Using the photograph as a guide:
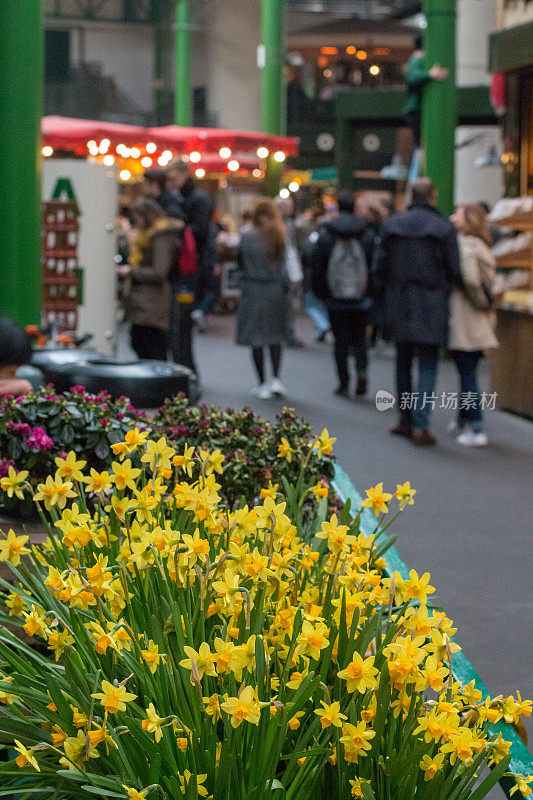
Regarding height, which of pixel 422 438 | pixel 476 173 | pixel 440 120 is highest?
pixel 440 120

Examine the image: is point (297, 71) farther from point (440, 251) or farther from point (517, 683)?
point (517, 683)

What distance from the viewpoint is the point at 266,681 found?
1862 millimetres

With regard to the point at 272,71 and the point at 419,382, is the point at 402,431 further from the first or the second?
the point at 272,71

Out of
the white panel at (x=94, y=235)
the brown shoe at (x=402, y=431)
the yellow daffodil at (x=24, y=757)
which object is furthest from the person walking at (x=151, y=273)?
the yellow daffodil at (x=24, y=757)

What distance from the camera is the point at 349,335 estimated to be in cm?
1044

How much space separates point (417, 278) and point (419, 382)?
80.4 inches

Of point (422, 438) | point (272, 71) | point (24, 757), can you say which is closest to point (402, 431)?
point (422, 438)

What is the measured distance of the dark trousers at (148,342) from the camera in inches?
368

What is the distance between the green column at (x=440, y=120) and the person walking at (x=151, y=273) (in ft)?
14.5

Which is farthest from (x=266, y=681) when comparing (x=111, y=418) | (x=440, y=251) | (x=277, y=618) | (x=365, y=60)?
(x=365, y=60)

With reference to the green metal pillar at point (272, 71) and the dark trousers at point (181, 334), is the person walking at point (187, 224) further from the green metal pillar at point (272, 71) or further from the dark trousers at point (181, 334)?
the green metal pillar at point (272, 71)

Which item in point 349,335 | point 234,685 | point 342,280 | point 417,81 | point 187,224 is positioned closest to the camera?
point 234,685

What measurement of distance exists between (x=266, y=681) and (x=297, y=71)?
158ft

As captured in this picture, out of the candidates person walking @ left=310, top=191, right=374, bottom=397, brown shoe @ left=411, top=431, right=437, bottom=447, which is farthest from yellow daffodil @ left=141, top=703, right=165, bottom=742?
person walking @ left=310, top=191, right=374, bottom=397
